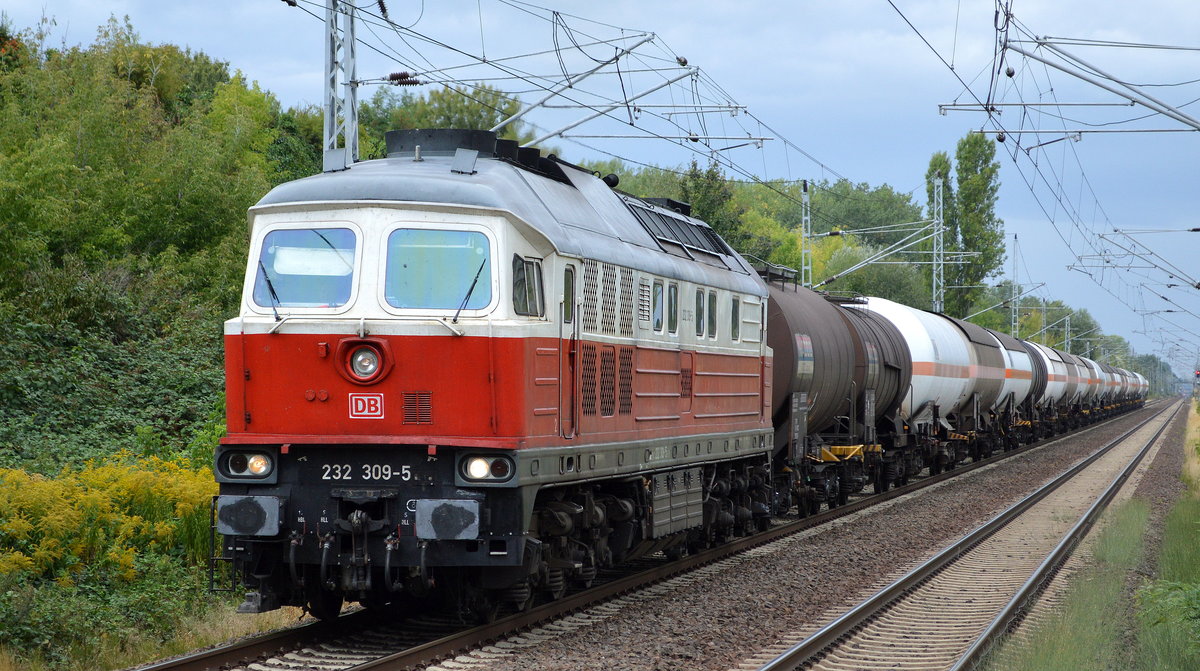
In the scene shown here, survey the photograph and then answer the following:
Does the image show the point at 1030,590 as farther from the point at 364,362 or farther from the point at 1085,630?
the point at 364,362

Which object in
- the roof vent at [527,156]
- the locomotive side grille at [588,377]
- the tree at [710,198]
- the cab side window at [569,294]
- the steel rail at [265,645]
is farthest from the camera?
Result: the tree at [710,198]

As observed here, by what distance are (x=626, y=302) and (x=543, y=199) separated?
5.09 feet

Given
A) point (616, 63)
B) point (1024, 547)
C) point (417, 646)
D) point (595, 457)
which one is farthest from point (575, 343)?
point (616, 63)

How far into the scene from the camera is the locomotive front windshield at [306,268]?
957 cm

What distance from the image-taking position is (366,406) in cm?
940

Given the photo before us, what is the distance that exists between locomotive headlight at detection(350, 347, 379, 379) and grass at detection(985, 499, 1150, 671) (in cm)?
521

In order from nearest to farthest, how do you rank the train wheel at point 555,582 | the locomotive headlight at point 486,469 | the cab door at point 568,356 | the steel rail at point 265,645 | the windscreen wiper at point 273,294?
the steel rail at point 265,645 < the locomotive headlight at point 486,469 < the windscreen wiper at point 273,294 < the cab door at point 568,356 < the train wheel at point 555,582

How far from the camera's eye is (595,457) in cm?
1091

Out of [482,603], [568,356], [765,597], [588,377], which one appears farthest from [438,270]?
[765,597]

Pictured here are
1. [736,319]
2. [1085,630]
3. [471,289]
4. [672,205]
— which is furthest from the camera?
[672,205]

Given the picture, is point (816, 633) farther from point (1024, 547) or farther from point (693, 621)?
point (1024, 547)

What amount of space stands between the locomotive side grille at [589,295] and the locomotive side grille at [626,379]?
2.59 ft

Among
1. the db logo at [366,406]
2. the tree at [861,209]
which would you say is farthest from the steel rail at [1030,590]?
the tree at [861,209]

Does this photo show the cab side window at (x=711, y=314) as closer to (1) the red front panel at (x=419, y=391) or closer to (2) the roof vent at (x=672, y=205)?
(2) the roof vent at (x=672, y=205)
